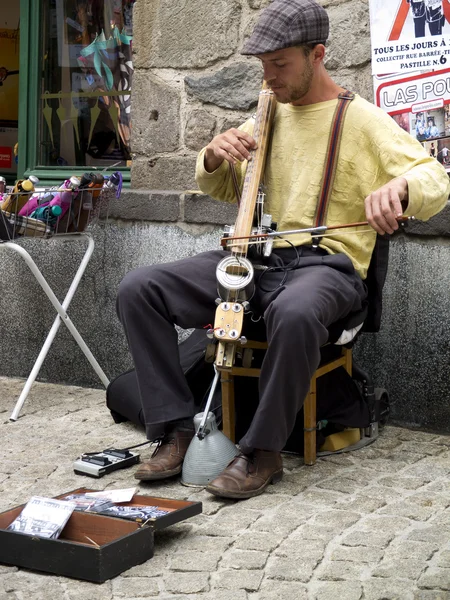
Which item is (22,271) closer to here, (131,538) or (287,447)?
(287,447)

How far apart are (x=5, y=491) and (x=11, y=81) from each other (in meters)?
4.15

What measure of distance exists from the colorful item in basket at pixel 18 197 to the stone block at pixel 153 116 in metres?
0.64

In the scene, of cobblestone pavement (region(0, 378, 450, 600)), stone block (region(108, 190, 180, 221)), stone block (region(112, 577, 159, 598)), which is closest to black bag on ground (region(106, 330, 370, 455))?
cobblestone pavement (region(0, 378, 450, 600))

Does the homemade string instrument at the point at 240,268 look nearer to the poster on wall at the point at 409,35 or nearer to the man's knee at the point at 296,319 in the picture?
the man's knee at the point at 296,319

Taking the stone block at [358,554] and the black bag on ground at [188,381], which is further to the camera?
the black bag on ground at [188,381]

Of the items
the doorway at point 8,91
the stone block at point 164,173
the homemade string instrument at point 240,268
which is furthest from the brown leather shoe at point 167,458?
the doorway at point 8,91

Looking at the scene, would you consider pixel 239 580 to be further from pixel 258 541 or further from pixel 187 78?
pixel 187 78

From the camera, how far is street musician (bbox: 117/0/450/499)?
11.5 ft

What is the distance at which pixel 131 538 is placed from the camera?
290 cm

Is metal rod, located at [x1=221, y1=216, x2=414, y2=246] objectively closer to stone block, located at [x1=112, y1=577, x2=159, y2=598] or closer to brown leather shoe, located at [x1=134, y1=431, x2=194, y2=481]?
brown leather shoe, located at [x1=134, y1=431, x2=194, y2=481]

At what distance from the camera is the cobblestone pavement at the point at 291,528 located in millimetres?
2781

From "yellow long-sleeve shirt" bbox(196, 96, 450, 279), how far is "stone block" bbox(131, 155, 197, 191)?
1.02 meters

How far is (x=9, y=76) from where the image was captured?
23.4ft

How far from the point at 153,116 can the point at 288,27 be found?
143 centimetres
